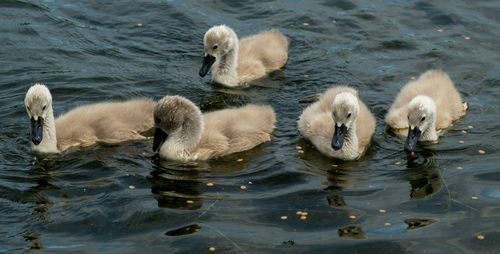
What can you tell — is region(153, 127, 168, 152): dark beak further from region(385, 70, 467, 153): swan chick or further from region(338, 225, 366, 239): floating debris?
region(385, 70, 467, 153): swan chick

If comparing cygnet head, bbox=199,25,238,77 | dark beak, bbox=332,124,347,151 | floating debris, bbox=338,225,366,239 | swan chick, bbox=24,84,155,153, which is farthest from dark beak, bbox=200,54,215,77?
floating debris, bbox=338,225,366,239

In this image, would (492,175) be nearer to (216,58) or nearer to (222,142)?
(222,142)

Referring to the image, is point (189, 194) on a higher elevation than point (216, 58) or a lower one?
lower

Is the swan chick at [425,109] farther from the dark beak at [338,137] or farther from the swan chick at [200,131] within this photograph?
the swan chick at [200,131]

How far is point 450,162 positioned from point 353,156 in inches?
44.8

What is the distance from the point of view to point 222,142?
850 centimetres

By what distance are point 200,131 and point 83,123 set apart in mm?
1389

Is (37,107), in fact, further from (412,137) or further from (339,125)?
(412,137)

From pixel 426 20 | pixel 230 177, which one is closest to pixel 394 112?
pixel 230 177

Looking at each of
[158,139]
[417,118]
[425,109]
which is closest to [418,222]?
[417,118]

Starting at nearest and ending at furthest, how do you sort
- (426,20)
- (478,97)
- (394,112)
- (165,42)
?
(394,112) < (478,97) < (165,42) < (426,20)

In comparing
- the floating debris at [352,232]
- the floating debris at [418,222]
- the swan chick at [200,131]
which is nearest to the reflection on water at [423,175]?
the floating debris at [418,222]

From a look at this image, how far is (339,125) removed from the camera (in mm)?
8352

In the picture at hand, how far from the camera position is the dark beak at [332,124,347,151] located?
27.1 ft
